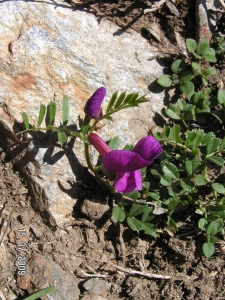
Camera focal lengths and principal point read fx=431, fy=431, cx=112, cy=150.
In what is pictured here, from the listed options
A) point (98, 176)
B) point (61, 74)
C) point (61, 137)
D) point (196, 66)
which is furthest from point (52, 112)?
point (196, 66)

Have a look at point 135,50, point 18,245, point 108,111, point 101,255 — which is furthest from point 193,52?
point 18,245

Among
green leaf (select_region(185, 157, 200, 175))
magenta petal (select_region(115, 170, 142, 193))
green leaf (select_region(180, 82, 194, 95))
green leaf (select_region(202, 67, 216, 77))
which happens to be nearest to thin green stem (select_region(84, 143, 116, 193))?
magenta petal (select_region(115, 170, 142, 193))

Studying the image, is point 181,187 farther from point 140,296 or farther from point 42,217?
point 42,217

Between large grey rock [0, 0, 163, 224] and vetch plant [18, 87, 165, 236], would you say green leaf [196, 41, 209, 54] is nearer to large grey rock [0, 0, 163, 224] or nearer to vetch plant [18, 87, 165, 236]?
large grey rock [0, 0, 163, 224]

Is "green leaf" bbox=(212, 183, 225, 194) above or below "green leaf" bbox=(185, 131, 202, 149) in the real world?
below

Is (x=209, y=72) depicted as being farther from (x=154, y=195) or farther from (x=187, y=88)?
(x=154, y=195)

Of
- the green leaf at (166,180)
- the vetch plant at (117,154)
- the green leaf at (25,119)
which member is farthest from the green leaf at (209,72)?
the green leaf at (25,119)
